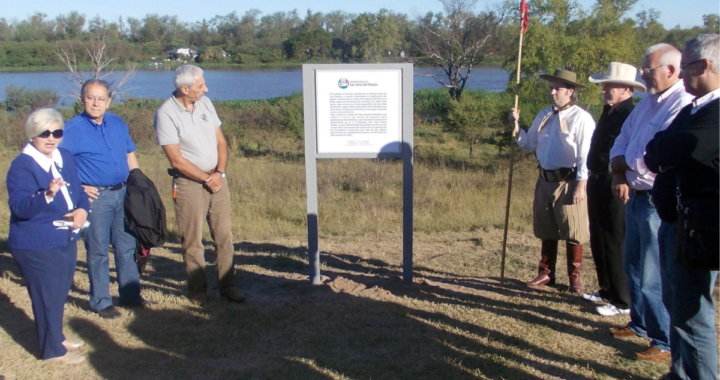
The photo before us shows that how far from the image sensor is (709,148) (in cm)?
260

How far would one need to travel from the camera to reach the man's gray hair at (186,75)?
448 centimetres

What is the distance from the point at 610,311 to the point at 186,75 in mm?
3446

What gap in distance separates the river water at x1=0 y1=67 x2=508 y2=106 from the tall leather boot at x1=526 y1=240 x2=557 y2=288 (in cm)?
2464

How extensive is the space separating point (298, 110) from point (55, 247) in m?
18.6

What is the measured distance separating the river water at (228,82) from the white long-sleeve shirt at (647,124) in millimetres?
25877

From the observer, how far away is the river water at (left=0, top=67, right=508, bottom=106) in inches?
1239

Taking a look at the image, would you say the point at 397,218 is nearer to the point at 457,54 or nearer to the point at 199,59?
the point at 457,54

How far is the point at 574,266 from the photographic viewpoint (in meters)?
5.02

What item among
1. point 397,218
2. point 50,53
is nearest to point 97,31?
point 50,53

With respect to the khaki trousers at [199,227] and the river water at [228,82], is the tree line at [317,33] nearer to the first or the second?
the river water at [228,82]

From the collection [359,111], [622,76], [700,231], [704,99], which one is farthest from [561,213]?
[700,231]

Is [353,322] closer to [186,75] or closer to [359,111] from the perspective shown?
[359,111]

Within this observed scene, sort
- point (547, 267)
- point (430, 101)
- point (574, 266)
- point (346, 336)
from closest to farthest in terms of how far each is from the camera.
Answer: point (346, 336) < point (574, 266) < point (547, 267) < point (430, 101)

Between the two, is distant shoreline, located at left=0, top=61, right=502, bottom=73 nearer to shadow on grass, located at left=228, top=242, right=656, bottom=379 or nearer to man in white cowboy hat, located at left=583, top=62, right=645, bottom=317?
shadow on grass, located at left=228, top=242, right=656, bottom=379
